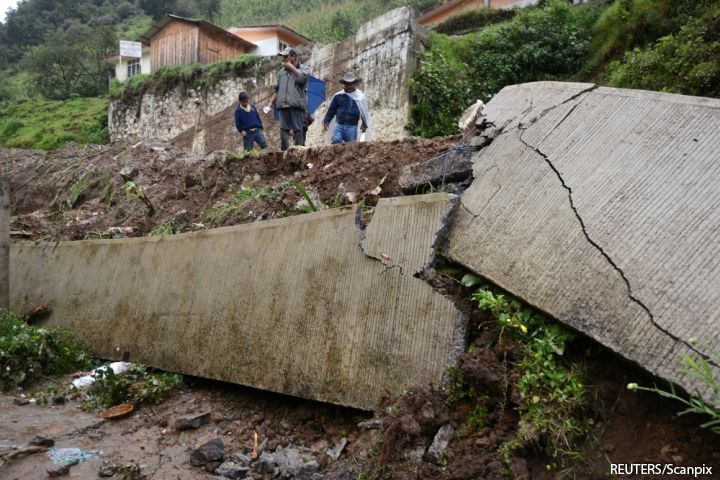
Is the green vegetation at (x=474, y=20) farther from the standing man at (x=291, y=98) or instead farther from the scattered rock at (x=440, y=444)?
the scattered rock at (x=440, y=444)

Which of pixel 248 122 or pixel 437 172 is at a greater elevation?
pixel 248 122

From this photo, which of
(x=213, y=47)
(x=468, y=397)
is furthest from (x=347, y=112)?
(x=213, y=47)

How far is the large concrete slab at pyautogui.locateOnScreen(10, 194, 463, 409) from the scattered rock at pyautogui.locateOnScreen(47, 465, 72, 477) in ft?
3.16

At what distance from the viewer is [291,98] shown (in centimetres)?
663

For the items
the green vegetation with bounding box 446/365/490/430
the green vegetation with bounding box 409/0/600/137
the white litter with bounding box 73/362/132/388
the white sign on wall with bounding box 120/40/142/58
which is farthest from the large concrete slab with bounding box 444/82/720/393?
the white sign on wall with bounding box 120/40/142/58

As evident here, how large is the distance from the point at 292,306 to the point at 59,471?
60.0 inches

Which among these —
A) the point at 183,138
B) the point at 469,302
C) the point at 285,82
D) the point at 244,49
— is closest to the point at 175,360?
the point at 469,302

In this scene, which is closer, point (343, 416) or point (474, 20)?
point (343, 416)

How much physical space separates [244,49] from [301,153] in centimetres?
1724

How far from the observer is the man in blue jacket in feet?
23.1

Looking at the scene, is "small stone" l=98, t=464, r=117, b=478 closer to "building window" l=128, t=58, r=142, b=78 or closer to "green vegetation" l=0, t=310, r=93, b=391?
"green vegetation" l=0, t=310, r=93, b=391

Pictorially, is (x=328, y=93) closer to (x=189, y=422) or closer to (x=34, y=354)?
(x=34, y=354)

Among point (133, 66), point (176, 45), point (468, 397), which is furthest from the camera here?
point (133, 66)

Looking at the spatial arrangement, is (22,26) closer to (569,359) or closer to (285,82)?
(285,82)
